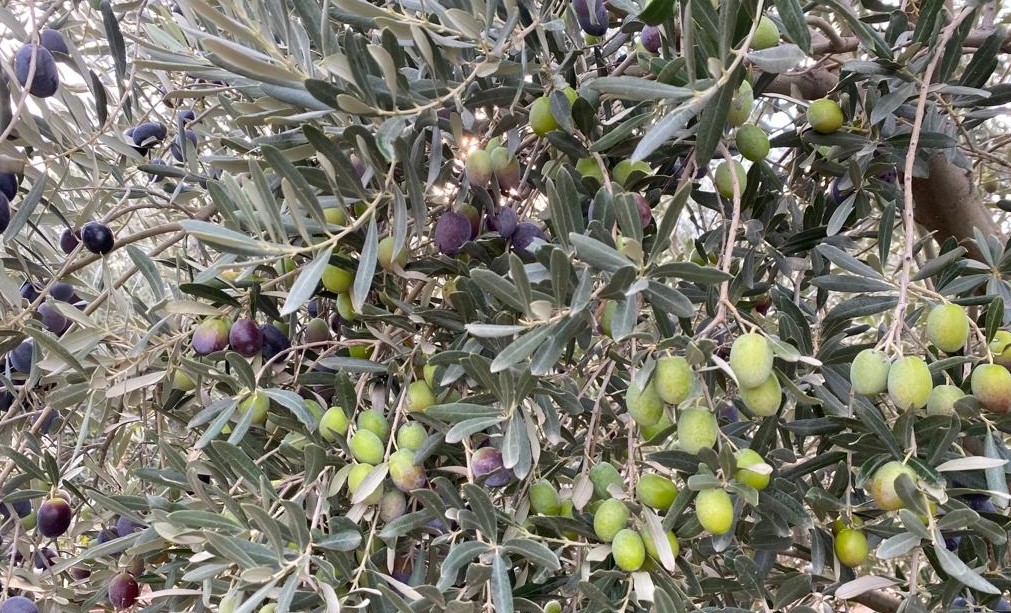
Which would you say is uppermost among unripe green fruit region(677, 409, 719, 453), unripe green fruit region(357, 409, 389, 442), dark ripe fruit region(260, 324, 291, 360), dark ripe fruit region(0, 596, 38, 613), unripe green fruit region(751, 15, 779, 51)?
unripe green fruit region(751, 15, 779, 51)

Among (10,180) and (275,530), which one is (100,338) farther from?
(275,530)

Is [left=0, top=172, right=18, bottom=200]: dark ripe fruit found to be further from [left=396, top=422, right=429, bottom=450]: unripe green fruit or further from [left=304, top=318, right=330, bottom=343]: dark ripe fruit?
[left=396, top=422, right=429, bottom=450]: unripe green fruit

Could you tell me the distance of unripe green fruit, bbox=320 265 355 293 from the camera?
4.20 feet

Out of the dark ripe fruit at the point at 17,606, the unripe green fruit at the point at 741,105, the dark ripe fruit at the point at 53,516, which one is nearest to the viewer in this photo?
the unripe green fruit at the point at 741,105

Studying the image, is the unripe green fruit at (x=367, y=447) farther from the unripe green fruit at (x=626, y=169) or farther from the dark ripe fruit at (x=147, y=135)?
the dark ripe fruit at (x=147, y=135)

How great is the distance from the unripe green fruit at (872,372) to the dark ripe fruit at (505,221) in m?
0.61

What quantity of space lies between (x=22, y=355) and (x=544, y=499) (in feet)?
4.11

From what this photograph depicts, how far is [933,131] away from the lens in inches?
57.6

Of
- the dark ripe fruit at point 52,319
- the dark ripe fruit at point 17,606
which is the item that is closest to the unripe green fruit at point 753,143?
the dark ripe fruit at point 52,319

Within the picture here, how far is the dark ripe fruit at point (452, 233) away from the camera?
4.28ft

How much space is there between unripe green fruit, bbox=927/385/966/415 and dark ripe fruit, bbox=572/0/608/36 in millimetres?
821

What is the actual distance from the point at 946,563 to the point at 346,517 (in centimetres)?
89

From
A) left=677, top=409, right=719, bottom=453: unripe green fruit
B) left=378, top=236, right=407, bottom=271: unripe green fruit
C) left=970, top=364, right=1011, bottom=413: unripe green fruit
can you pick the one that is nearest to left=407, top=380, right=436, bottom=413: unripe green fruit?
left=378, top=236, right=407, bottom=271: unripe green fruit

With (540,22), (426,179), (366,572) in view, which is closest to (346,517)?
(366,572)
